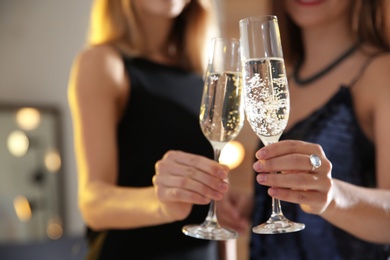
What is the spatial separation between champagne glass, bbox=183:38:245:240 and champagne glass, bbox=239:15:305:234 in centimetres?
10

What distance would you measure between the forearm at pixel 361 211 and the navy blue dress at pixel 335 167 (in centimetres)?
19

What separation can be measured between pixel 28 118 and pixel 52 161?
283 millimetres

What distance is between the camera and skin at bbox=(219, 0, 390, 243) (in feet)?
3.27

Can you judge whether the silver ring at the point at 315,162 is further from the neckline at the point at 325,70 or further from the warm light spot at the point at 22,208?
the warm light spot at the point at 22,208

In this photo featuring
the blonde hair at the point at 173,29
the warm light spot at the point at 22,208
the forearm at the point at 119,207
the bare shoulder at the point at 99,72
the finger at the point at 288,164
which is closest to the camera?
the finger at the point at 288,164

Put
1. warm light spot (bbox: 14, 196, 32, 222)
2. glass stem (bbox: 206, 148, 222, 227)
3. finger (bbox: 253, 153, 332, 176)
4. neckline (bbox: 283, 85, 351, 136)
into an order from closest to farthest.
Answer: finger (bbox: 253, 153, 332, 176) < glass stem (bbox: 206, 148, 222, 227) < neckline (bbox: 283, 85, 351, 136) < warm light spot (bbox: 14, 196, 32, 222)

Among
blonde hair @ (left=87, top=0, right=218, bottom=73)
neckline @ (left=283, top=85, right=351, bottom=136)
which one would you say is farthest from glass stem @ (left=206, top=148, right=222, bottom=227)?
blonde hair @ (left=87, top=0, right=218, bottom=73)

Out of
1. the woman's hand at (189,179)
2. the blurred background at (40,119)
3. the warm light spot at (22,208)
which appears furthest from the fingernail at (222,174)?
the warm light spot at (22,208)

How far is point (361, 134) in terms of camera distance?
141 cm

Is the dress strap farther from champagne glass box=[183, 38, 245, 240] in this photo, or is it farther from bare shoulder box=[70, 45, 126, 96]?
bare shoulder box=[70, 45, 126, 96]

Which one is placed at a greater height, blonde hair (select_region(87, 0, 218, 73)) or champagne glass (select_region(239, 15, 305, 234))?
blonde hair (select_region(87, 0, 218, 73))

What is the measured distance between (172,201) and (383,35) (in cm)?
71

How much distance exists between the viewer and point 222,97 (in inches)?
45.2

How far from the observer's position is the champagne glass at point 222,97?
115 cm
